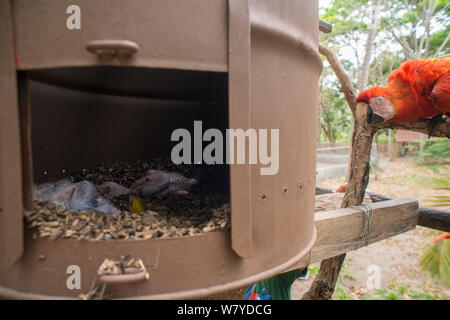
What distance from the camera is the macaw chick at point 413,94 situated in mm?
2106

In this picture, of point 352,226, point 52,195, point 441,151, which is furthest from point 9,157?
point 441,151

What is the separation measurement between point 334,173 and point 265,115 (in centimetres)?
923

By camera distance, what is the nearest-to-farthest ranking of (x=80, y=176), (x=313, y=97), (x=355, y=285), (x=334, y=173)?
1. (x=313, y=97)
2. (x=80, y=176)
3. (x=355, y=285)
4. (x=334, y=173)

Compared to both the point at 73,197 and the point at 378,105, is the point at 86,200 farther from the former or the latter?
the point at 378,105

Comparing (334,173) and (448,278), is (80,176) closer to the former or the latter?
(448,278)

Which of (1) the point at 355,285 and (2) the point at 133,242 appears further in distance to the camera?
(1) the point at 355,285

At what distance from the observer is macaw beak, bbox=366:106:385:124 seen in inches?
95.7

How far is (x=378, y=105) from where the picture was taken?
2.43m

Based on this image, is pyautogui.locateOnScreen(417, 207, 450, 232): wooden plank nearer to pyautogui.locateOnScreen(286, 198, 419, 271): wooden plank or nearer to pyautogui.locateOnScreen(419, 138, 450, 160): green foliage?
pyautogui.locateOnScreen(286, 198, 419, 271): wooden plank

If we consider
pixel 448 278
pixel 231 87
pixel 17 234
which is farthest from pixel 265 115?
pixel 448 278

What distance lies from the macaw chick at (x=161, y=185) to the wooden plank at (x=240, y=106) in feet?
2.41

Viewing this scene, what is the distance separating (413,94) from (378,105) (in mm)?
260

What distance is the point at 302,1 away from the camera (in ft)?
3.51
